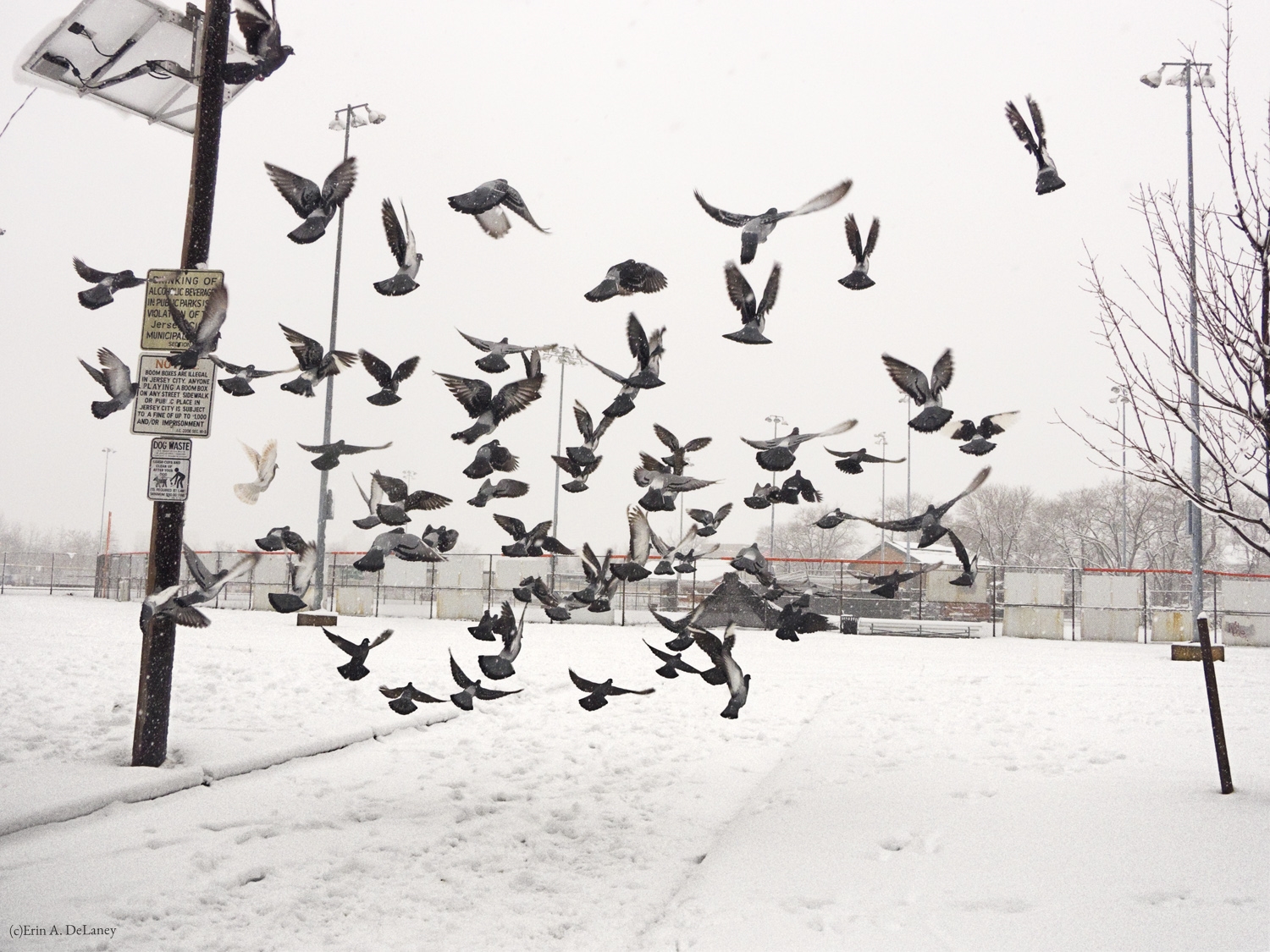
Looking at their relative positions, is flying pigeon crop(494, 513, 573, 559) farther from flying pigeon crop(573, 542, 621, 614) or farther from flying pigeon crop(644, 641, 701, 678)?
flying pigeon crop(644, 641, 701, 678)

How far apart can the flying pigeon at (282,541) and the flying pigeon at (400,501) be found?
1.30ft

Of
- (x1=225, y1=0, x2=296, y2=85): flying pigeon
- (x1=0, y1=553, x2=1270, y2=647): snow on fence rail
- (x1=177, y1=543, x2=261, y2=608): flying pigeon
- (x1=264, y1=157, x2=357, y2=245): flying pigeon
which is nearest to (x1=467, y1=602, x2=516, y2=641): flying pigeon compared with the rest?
(x1=177, y1=543, x2=261, y2=608): flying pigeon

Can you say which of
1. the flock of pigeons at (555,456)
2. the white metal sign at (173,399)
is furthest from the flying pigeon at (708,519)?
the white metal sign at (173,399)

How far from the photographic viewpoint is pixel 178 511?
638cm

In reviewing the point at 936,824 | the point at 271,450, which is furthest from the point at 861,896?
the point at 271,450

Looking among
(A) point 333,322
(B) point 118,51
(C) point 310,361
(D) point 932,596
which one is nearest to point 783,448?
(C) point 310,361

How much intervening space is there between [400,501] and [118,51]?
14.9 feet

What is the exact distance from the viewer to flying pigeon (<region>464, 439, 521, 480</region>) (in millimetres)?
4074

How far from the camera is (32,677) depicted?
9828mm

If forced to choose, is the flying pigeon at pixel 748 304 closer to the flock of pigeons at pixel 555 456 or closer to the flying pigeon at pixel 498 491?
the flock of pigeons at pixel 555 456

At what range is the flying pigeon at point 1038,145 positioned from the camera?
3.75 meters

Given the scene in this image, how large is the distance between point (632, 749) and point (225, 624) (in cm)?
1606

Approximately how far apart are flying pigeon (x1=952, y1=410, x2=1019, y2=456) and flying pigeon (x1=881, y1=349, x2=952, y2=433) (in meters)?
0.16

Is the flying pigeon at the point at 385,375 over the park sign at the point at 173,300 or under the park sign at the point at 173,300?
under
